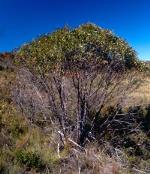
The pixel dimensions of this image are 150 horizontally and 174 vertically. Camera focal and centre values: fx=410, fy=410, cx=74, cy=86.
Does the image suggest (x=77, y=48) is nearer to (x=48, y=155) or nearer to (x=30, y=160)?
(x=48, y=155)

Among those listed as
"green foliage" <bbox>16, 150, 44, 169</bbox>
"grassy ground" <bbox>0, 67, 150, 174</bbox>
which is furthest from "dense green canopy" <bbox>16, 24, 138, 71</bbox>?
"green foliage" <bbox>16, 150, 44, 169</bbox>

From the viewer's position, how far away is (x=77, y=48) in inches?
462

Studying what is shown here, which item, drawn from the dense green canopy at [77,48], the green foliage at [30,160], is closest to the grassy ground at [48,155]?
the green foliage at [30,160]

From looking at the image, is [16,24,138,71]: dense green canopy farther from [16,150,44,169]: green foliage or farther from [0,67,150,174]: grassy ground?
[16,150,44,169]: green foliage

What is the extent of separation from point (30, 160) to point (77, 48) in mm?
3751

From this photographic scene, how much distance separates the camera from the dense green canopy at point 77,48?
11797mm

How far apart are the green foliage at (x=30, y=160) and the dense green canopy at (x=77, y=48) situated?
10.6 ft

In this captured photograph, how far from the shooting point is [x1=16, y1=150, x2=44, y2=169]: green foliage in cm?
942

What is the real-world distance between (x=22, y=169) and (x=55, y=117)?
11.3 ft

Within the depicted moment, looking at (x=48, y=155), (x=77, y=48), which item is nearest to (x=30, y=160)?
(x=48, y=155)

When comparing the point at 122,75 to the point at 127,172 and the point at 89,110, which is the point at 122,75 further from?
the point at 127,172

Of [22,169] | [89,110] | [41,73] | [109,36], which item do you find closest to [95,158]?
[22,169]

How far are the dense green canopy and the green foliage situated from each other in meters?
3.23

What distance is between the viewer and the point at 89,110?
12445 mm
